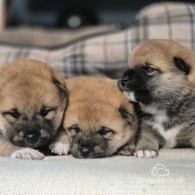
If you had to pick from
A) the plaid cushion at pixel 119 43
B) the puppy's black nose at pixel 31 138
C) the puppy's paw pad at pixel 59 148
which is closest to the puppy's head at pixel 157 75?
the puppy's paw pad at pixel 59 148

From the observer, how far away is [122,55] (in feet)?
10.1

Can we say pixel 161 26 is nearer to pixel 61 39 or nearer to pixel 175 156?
pixel 175 156

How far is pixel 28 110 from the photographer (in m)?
2.02

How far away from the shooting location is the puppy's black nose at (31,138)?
2018 millimetres

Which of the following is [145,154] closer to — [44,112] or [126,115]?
[126,115]

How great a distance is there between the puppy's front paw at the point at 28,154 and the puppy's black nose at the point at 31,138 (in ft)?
0.23

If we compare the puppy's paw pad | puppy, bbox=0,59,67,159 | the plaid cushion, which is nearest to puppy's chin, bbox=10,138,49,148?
puppy, bbox=0,59,67,159

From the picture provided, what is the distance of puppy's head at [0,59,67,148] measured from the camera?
2020mm

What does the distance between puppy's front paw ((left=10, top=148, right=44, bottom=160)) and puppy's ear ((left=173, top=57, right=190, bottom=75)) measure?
85 centimetres

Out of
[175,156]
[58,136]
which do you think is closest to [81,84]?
[58,136]

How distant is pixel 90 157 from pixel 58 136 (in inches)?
10.9

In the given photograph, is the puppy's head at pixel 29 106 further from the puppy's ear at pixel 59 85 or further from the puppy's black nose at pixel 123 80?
the puppy's black nose at pixel 123 80

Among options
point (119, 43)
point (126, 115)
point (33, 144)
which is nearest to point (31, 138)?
point (33, 144)

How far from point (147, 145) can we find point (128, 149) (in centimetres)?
11
